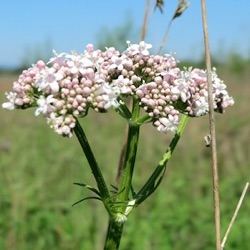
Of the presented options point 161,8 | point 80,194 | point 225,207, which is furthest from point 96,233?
point 161,8

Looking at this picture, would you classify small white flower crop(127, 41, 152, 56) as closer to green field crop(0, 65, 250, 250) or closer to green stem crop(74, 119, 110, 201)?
green stem crop(74, 119, 110, 201)

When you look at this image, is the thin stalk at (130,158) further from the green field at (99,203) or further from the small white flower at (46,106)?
the green field at (99,203)

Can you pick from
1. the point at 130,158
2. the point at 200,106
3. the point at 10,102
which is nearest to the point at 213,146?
the point at 200,106

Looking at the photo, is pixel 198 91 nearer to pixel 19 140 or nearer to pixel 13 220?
pixel 13 220

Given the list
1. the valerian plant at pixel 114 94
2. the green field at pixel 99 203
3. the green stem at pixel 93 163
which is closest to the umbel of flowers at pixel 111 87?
the valerian plant at pixel 114 94

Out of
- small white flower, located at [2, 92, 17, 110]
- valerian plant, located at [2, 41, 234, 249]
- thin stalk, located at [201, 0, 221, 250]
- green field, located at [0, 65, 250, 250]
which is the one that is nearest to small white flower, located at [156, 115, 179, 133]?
valerian plant, located at [2, 41, 234, 249]

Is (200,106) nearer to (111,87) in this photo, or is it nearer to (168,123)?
(168,123)
